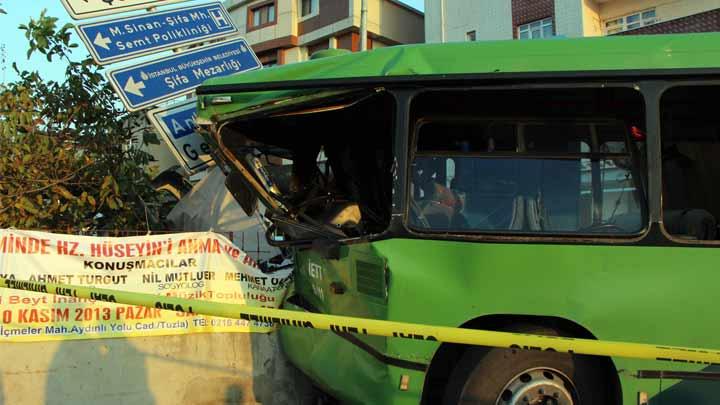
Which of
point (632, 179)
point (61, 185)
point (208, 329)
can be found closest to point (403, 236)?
point (632, 179)

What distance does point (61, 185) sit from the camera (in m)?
6.69

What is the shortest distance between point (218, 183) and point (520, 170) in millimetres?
4873

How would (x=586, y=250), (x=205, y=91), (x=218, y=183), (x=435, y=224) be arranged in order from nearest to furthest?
(x=586, y=250), (x=435, y=224), (x=205, y=91), (x=218, y=183)

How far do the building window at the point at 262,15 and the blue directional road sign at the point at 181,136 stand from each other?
24.4 metres

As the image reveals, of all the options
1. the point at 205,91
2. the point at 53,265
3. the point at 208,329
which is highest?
the point at 205,91

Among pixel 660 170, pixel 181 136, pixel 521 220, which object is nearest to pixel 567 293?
pixel 521 220

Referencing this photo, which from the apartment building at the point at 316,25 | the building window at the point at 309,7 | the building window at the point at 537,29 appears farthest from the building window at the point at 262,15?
the building window at the point at 537,29

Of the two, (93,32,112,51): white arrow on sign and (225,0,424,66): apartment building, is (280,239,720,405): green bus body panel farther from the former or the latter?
(225,0,424,66): apartment building

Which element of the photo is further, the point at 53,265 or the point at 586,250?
the point at 53,265

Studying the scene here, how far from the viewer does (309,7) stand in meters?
28.9

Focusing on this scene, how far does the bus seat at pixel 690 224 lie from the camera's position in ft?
10.8

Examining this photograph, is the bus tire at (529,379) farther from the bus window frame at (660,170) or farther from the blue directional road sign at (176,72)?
the blue directional road sign at (176,72)

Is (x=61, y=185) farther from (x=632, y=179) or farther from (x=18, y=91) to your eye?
(x=632, y=179)

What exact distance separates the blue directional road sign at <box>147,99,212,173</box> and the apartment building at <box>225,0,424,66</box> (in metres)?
19.7
